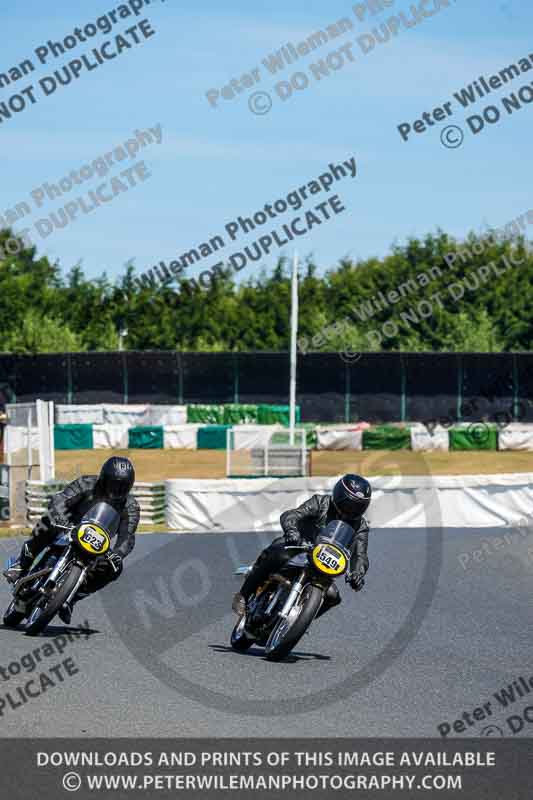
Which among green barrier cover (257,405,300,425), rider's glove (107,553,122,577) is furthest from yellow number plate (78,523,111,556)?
green barrier cover (257,405,300,425)

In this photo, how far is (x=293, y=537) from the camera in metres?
10.2

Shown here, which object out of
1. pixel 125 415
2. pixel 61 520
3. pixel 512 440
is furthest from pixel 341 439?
pixel 61 520

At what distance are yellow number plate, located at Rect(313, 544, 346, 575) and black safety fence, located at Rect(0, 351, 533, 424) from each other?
46155mm

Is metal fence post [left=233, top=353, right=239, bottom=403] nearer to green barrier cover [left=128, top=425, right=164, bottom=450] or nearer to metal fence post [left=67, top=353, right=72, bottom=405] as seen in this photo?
metal fence post [left=67, top=353, right=72, bottom=405]

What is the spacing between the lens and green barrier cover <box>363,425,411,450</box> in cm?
5003

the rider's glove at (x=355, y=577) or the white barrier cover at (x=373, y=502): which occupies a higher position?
the rider's glove at (x=355, y=577)

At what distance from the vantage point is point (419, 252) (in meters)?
96.1

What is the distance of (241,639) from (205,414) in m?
45.3

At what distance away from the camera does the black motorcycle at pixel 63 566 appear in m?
10.7

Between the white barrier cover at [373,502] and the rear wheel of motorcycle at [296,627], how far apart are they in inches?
526

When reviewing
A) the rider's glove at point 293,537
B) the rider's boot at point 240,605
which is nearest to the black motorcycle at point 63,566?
the rider's boot at point 240,605

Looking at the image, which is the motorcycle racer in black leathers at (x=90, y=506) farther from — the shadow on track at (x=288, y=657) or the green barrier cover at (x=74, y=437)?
the green barrier cover at (x=74, y=437)

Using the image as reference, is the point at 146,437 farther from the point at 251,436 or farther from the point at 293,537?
the point at 293,537
